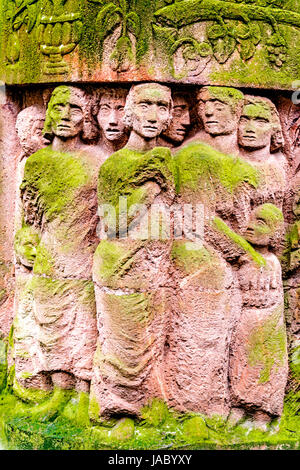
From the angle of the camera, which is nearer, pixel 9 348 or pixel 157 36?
pixel 157 36

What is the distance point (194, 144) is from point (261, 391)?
158 cm

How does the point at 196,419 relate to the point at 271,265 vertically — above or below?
below

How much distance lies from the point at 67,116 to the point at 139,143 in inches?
19.5

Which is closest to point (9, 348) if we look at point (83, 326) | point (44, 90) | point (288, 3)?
point (83, 326)

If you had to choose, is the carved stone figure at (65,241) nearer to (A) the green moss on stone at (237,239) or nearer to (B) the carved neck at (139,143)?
(B) the carved neck at (139,143)

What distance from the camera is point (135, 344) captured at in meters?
4.26

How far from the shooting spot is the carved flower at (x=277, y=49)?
14.4 ft

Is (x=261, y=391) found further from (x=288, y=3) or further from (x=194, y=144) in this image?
(x=288, y=3)

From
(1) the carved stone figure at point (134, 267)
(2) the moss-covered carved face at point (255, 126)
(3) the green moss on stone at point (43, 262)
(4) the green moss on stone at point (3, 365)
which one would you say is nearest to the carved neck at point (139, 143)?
(1) the carved stone figure at point (134, 267)

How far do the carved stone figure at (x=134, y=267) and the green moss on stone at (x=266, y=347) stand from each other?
613 mm

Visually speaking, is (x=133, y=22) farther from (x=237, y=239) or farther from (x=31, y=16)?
(x=237, y=239)

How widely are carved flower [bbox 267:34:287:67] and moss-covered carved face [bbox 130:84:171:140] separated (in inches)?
27.4

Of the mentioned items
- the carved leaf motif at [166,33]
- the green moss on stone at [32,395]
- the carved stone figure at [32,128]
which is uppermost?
the carved leaf motif at [166,33]

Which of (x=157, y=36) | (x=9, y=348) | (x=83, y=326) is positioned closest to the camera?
(x=157, y=36)
